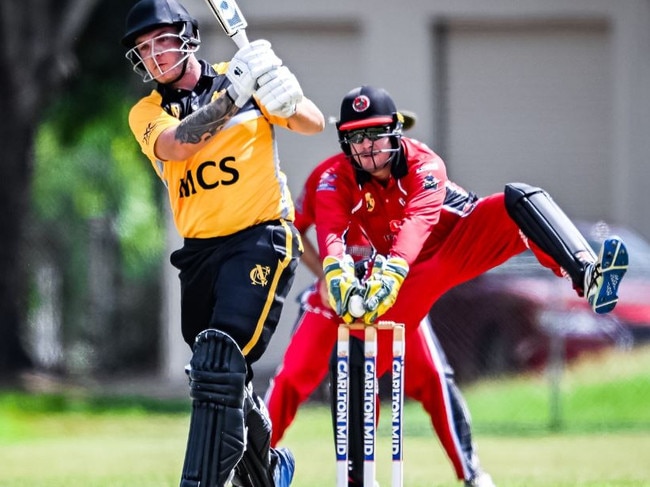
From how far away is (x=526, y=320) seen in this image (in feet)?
41.2

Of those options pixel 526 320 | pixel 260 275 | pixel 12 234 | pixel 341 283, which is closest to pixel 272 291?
pixel 260 275

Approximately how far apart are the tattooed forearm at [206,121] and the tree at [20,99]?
1019 cm

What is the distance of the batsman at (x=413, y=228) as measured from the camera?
5980 mm

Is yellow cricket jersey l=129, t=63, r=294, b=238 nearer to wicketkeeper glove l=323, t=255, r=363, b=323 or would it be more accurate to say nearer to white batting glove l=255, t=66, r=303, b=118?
wicketkeeper glove l=323, t=255, r=363, b=323

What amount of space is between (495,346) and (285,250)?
6965mm

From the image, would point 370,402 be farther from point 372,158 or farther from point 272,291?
point 372,158

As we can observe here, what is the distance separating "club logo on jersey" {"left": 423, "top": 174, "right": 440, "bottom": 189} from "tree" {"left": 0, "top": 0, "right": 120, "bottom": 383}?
980cm

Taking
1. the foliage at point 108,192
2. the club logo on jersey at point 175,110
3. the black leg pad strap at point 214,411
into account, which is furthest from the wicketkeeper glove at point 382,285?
the foliage at point 108,192

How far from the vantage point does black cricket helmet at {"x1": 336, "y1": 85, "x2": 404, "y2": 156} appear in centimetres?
641

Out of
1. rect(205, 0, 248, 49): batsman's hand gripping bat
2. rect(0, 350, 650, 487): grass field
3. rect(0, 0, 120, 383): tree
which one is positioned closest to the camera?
rect(205, 0, 248, 49): batsman's hand gripping bat

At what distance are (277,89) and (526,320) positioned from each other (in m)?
7.46

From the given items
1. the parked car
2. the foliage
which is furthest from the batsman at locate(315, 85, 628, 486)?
the foliage

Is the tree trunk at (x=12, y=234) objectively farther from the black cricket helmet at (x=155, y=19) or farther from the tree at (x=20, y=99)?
the black cricket helmet at (x=155, y=19)

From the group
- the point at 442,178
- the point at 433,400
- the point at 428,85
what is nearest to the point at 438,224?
the point at 442,178
